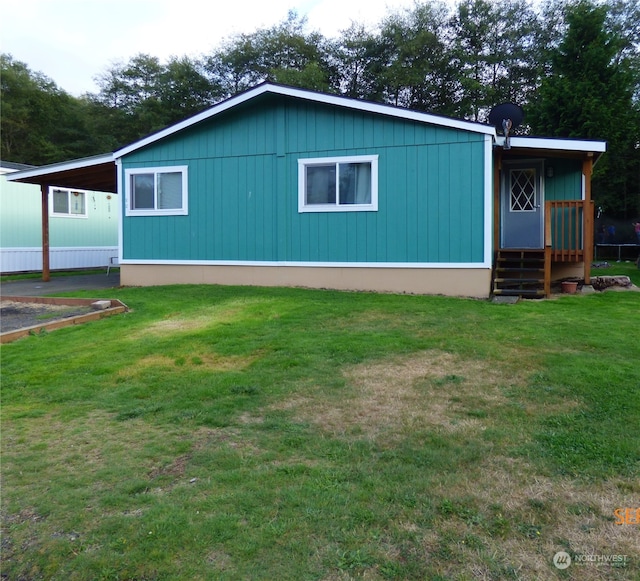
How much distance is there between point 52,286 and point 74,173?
2676 mm

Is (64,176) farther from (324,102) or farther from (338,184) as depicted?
(338,184)

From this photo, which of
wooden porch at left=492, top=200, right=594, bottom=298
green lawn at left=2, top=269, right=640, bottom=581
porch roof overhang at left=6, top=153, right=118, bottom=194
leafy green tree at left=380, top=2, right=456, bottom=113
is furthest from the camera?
leafy green tree at left=380, top=2, right=456, bottom=113

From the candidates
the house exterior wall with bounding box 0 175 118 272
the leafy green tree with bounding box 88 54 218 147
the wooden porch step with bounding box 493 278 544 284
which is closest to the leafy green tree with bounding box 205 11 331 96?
the leafy green tree with bounding box 88 54 218 147

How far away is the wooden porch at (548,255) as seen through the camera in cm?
923

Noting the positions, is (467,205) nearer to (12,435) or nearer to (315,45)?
(12,435)

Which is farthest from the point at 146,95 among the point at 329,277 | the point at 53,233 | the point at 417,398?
the point at 417,398

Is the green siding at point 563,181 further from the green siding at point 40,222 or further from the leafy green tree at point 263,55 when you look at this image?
the leafy green tree at point 263,55

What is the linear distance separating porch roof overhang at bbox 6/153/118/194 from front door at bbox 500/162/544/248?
28.4 ft

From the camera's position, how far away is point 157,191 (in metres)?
11.6

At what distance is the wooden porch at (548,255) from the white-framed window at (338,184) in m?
2.67

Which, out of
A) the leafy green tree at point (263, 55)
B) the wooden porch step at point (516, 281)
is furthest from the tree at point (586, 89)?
the leafy green tree at point (263, 55)

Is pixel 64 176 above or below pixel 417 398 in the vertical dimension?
above

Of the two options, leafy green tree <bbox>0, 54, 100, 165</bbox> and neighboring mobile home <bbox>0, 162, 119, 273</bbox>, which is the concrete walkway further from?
leafy green tree <bbox>0, 54, 100, 165</bbox>

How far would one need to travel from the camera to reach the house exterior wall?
635 inches
